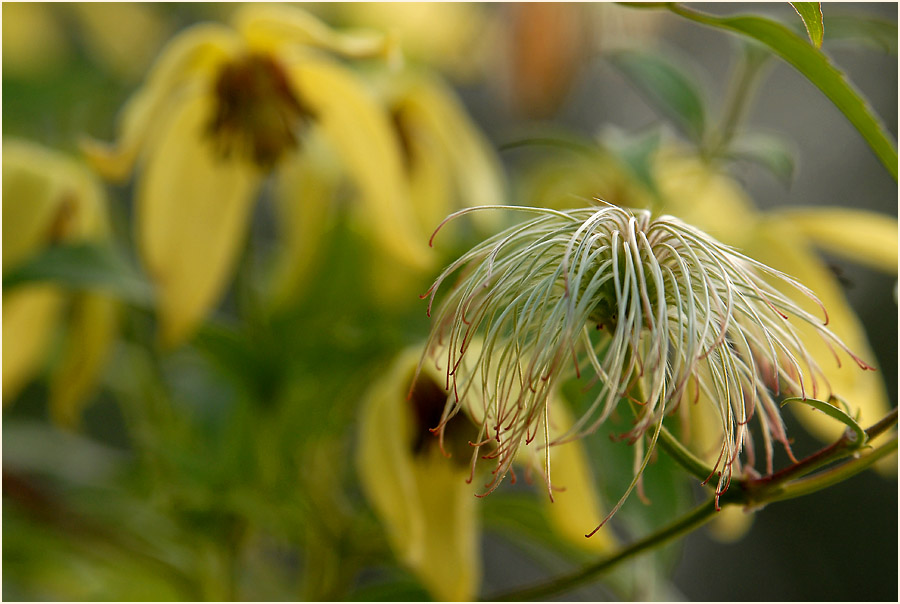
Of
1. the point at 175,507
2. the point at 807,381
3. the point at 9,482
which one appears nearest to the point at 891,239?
the point at 807,381

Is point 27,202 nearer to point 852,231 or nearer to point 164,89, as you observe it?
point 164,89

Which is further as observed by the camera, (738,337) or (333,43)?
(333,43)

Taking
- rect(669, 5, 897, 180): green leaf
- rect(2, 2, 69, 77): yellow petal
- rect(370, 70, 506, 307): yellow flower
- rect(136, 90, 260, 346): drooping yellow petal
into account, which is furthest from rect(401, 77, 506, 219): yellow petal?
rect(2, 2, 69, 77): yellow petal

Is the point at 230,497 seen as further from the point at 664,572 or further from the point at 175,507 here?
the point at 664,572

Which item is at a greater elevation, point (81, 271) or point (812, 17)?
point (812, 17)

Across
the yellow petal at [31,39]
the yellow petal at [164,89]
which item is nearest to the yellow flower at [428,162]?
→ the yellow petal at [164,89]

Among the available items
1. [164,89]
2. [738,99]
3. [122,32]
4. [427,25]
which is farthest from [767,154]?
[122,32]

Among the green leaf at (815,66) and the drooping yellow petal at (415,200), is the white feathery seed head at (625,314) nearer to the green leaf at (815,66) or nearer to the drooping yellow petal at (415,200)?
the green leaf at (815,66)
